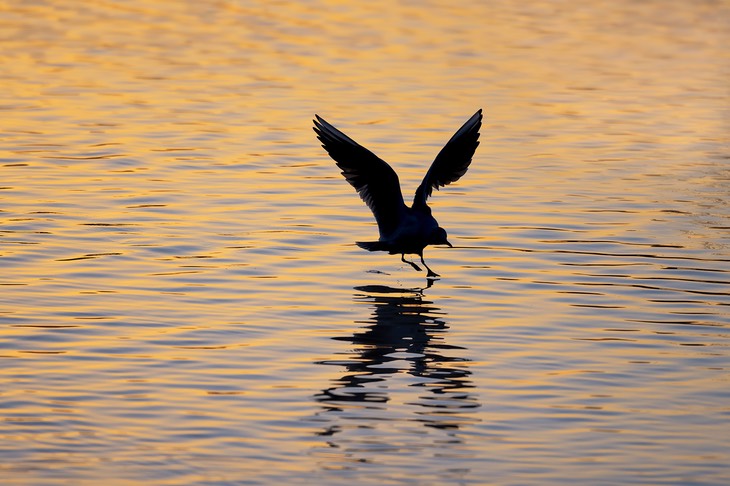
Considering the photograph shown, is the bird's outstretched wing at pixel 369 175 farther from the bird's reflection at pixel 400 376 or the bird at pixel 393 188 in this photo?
the bird's reflection at pixel 400 376

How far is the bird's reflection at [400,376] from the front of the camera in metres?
8.35

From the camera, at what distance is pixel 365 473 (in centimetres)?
741

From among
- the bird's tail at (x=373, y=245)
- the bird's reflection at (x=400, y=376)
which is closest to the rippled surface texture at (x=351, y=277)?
the bird's reflection at (x=400, y=376)

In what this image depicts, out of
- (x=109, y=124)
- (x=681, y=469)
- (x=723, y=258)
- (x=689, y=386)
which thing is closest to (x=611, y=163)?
(x=723, y=258)

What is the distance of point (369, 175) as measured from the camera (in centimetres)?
1213

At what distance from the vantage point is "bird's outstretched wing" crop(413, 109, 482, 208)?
488 inches

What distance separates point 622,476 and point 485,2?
25480 millimetres

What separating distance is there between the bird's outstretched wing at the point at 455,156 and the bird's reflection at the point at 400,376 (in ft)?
5.03

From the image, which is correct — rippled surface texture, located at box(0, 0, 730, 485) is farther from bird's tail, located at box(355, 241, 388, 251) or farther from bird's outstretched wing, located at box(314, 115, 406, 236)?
bird's outstretched wing, located at box(314, 115, 406, 236)

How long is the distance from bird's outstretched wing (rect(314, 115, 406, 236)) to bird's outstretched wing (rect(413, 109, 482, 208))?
8.9 inches

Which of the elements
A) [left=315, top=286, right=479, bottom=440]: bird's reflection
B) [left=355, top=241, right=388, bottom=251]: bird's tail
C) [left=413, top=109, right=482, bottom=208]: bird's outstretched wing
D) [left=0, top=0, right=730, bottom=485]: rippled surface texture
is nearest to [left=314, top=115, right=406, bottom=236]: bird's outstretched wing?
[left=413, top=109, right=482, bottom=208]: bird's outstretched wing

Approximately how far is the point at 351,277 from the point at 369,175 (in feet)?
2.86

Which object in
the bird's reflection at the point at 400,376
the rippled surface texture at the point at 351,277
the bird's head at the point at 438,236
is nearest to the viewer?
the rippled surface texture at the point at 351,277

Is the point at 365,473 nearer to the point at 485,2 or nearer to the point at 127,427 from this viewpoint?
the point at 127,427
